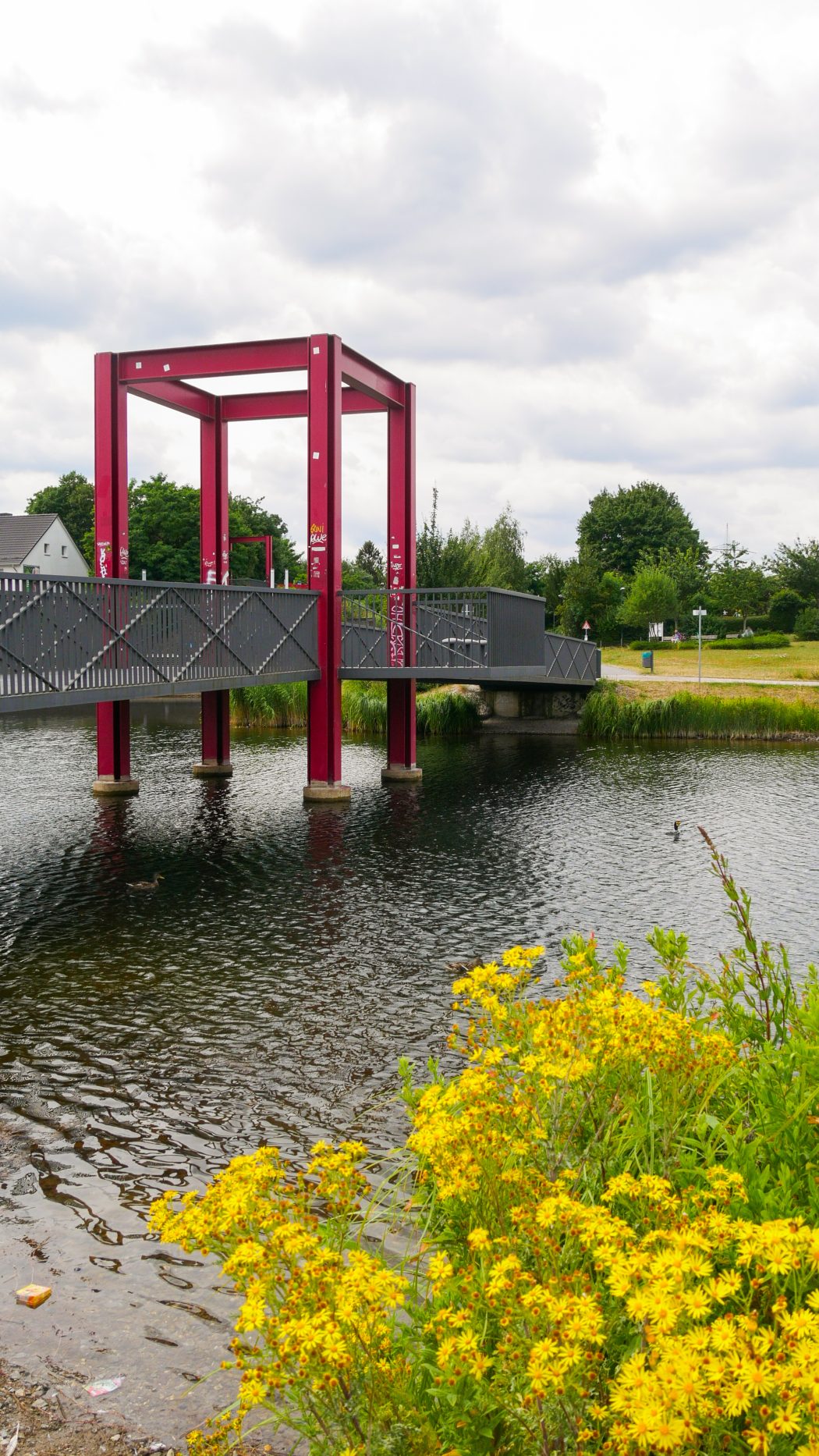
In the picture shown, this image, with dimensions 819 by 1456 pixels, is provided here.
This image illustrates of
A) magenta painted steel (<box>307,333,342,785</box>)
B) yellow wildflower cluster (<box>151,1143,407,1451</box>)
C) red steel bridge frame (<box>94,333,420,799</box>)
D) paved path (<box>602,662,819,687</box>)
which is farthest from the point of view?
paved path (<box>602,662,819,687</box>)

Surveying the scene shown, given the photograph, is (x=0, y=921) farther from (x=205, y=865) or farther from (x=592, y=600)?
(x=592, y=600)

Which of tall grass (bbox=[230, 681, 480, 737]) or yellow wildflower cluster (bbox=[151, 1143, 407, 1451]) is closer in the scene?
yellow wildflower cluster (bbox=[151, 1143, 407, 1451])

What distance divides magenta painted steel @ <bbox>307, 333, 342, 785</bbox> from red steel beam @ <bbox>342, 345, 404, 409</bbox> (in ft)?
2.27

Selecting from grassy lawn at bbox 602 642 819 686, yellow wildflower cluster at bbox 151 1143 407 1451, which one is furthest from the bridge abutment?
yellow wildflower cluster at bbox 151 1143 407 1451

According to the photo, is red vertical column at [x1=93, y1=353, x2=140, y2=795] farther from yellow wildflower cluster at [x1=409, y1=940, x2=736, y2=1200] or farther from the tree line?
the tree line

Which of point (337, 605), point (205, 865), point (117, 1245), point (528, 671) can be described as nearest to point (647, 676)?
point (528, 671)

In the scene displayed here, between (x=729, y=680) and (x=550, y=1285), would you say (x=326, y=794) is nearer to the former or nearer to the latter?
(x=550, y=1285)

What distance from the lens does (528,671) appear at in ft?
70.3

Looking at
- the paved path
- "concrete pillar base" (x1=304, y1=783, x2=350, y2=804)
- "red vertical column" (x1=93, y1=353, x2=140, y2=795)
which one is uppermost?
"red vertical column" (x1=93, y1=353, x2=140, y2=795)

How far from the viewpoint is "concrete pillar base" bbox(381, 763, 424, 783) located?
71.9 feet

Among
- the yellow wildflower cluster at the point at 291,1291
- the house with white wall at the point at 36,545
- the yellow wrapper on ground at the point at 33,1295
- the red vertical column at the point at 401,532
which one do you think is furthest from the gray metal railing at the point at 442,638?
the house with white wall at the point at 36,545

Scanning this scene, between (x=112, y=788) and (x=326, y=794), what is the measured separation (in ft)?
12.2

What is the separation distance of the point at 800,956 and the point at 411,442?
14424mm

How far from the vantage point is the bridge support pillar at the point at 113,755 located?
64.8ft
